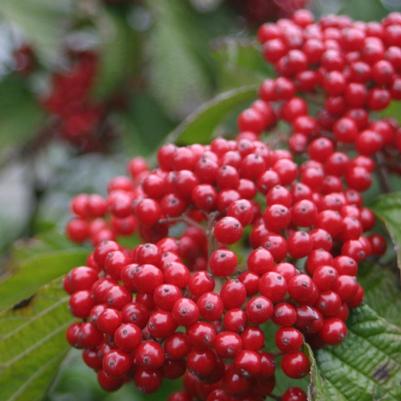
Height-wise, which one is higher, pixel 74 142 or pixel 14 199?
pixel 74 142

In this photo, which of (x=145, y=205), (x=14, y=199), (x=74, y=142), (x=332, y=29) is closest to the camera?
(x=145, y=205)

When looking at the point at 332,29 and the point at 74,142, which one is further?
the point at 74,142

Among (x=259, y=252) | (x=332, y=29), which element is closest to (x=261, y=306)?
(x=259, y=252)

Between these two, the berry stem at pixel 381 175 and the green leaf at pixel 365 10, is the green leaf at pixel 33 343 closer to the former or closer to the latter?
the berry stem at pixel 381 175

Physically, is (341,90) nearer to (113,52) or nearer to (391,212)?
(391,212)

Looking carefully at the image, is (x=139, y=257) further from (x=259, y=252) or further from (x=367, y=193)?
(x=367, y=193)

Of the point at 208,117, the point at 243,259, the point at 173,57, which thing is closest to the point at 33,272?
the point at 243,259
